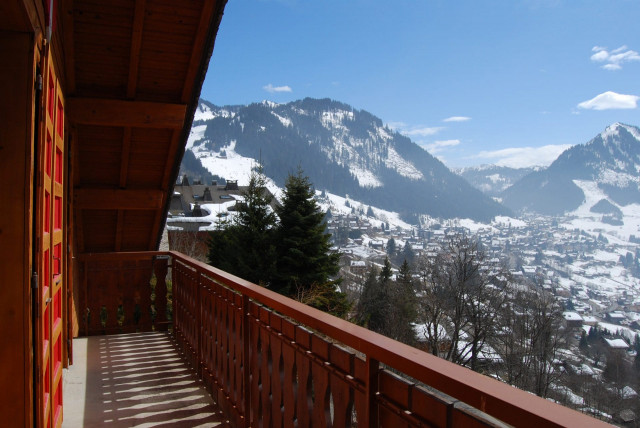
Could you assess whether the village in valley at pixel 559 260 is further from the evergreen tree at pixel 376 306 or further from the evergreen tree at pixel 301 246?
the evergreen tree at pixel 376 306

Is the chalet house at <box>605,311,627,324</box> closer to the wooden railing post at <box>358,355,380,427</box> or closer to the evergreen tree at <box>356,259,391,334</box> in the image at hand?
the evergreen tree at <box>356,259,391,334</box>

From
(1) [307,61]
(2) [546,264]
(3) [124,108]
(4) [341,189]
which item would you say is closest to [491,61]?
(1) [307,61]

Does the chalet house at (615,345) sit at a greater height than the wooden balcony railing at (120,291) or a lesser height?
lesser

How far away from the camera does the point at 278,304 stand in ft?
6.88

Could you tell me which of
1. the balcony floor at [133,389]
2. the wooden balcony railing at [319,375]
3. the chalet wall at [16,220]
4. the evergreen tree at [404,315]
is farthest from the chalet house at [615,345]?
the chalet wall at [16,220]

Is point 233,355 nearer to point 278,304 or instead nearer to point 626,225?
point 278,304

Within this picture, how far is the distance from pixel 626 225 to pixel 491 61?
14279 centimetres

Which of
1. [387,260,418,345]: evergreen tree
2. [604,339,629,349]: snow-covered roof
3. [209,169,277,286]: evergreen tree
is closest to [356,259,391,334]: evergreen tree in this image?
[387,260,418,345]: evergreen tree

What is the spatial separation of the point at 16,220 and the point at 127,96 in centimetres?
319

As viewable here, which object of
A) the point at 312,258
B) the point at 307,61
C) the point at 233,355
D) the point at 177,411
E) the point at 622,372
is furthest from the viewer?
the point at 307,61

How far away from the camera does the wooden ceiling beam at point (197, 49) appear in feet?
13.0

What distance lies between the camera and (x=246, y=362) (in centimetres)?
268

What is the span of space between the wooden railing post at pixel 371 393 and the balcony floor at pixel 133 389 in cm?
212

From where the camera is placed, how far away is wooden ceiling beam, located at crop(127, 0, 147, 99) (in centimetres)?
387
